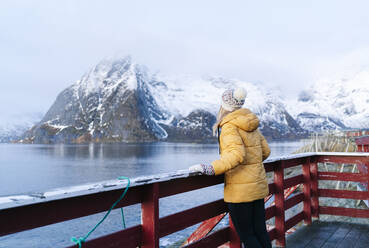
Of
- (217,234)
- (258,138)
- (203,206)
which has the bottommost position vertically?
(217,234)

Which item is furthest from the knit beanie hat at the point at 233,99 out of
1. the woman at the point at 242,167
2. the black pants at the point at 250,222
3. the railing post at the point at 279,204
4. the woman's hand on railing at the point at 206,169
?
the railing post at the point at 279,204

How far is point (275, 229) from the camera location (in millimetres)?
4699

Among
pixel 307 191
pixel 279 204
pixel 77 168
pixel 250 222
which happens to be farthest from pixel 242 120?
pixel 77 168

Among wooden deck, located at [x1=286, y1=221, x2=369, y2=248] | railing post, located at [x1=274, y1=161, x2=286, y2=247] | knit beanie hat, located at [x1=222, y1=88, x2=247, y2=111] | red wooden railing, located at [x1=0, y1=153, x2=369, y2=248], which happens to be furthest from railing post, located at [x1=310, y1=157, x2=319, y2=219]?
knit beanie hat, located at [x1=222, y1=88, x2=247, y2=111]

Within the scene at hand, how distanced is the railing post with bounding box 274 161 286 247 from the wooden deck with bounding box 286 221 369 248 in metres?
0.17

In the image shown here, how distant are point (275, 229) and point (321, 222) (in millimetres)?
1583

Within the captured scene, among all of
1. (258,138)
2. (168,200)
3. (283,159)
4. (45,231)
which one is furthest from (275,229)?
(168,200)

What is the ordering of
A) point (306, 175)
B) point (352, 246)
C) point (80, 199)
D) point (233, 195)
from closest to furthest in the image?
point (80, 199), point (233, 195), point (352, 246), point (306, 175)

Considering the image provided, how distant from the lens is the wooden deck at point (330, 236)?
4766mm

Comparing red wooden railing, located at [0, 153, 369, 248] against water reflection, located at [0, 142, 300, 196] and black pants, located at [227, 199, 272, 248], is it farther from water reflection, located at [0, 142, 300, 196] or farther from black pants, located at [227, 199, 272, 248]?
water reflection, located at [0, 142, 300, 196]

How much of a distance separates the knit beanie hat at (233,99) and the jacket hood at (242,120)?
103 millimetres

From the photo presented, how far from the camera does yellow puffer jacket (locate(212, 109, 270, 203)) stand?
114 inches

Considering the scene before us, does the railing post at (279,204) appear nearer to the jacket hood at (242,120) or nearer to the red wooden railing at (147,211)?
the red wooden railing at (147,211)

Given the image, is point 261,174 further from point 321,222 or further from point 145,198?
point 321,222
